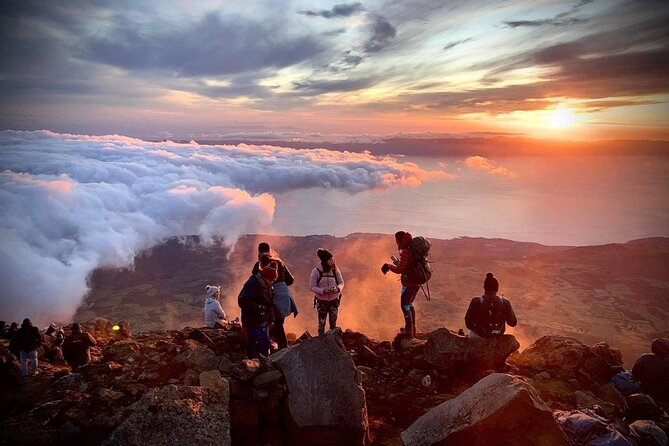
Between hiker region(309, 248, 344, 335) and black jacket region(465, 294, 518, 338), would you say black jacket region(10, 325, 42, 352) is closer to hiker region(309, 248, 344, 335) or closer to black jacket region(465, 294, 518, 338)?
hiker region(309, 248, 344, 335)

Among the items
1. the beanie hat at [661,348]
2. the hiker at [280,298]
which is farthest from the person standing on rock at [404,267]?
the beanie hat at [661,348]

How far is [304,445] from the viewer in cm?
568

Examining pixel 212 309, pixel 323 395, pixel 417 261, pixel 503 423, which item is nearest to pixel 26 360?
pixel 212 309

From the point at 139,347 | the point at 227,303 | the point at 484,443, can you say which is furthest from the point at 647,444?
the point at 227,303

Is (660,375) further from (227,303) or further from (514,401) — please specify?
(227,303)

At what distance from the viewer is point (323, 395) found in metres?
5.82

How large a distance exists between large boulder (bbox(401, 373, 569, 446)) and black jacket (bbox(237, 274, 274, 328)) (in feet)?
12.4

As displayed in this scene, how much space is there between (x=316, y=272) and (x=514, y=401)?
5.40 m

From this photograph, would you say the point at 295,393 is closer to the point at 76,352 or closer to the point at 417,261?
the point at 417,261

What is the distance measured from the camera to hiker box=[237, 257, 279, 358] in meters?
7.60

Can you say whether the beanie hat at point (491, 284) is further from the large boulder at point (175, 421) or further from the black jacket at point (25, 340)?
the black jacket at point (25, 340)

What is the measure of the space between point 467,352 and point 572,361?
3046mm

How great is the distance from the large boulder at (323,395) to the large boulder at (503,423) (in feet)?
3.25

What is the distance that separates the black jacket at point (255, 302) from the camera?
7570mm
